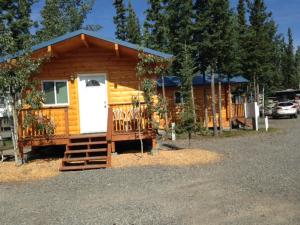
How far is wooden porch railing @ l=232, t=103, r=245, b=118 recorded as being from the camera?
1044 inches

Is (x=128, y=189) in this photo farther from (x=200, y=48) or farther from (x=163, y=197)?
(x=200, y=48)

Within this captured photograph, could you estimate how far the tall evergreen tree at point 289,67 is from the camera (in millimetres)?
60006

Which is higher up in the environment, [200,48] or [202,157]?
[200,48]

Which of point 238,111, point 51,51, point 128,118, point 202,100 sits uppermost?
point 51,51

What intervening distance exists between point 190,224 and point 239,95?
26826 mm

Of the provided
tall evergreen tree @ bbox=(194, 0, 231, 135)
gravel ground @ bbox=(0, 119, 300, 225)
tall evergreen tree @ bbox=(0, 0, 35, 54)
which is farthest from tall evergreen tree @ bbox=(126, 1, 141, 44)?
gravel ground @ bbox=(0, 119, 300, 225)

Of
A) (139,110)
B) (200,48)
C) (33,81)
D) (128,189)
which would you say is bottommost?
(128,189)

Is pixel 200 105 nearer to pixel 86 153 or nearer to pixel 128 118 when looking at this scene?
pixel 128 118

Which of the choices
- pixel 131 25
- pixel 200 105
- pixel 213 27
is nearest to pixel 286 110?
pixel 200 105

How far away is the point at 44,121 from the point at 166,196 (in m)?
6.64

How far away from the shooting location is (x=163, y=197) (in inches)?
309

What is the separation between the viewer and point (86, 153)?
12523 millimetres

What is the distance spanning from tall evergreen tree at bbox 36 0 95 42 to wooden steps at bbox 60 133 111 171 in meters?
25.9

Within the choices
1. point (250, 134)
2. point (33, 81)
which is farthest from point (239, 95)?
point (33, 81)
